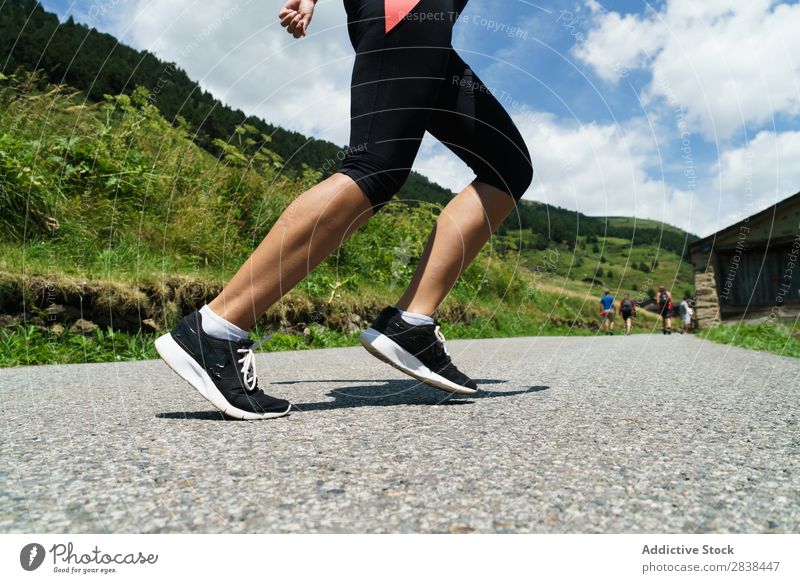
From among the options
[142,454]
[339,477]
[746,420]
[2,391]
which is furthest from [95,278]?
[746,420]

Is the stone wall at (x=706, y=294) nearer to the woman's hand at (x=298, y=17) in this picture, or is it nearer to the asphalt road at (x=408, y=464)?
the asphalt road at (x=408, y=464)

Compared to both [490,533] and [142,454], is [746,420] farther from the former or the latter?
[142,454]

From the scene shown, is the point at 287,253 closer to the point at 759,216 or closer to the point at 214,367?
the point at 214,367

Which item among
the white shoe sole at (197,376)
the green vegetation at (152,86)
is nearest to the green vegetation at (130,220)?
the green vegetation at (152,86)

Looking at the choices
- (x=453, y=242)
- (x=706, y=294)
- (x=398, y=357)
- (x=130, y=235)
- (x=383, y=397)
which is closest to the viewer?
(x=398, y=357)

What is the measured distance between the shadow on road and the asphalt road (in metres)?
0.02

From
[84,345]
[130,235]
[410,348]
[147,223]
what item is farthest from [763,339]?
[84,345]

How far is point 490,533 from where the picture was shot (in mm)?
911

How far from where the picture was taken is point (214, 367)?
1.81 m

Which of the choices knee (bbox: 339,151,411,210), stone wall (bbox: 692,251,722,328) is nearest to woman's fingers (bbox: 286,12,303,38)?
knee (bbox: 339,151,411,210)

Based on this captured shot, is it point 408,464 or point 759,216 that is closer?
point 408,464

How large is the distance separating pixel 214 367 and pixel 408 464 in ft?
2.71

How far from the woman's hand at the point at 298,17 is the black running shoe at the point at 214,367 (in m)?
1.07

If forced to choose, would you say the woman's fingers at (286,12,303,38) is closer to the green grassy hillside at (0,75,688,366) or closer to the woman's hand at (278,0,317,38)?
the woman's hand at (278,0,317,38)
